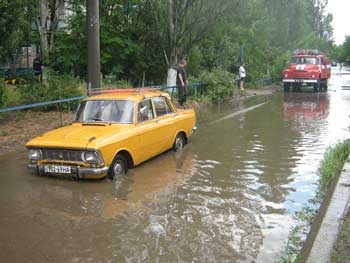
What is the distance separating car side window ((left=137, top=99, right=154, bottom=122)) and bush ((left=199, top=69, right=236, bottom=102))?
12.3 meters

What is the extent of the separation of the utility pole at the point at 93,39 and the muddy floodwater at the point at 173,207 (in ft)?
13.7

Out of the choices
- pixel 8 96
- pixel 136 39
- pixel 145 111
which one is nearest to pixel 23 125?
pixel 8 96

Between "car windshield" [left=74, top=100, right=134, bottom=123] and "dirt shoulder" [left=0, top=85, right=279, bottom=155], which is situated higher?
"car windshield" [left=74, top=100, right=134, bottom=123]

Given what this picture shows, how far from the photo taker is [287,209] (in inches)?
295

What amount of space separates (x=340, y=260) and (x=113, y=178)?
4.75 meters

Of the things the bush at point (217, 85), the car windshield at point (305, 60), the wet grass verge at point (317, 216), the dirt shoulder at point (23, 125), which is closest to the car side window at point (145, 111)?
the dirt shoulder at point (23, 125)

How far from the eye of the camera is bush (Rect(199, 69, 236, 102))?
23312mm

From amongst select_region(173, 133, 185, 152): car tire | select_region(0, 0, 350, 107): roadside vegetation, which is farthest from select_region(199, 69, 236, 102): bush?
select_region(173, 133, 185, 152): car tire

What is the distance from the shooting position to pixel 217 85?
2375 cm

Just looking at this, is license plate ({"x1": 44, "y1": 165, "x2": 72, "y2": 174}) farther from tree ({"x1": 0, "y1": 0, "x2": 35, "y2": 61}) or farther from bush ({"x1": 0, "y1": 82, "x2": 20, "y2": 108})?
bush ({"x1": 0, "y1": 82, "x2": 20, "y2": 108})

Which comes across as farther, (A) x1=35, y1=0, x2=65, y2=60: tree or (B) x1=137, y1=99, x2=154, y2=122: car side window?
(A) x1=35, y1=0, x2=65, y2=60: tree

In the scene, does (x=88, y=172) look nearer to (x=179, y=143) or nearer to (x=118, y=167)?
(x=118, y=167)

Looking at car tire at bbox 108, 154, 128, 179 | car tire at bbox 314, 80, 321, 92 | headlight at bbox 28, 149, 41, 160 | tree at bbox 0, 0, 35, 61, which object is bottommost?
car tire at bbox 108, 154, 128, 179

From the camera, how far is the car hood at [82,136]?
8.66 m
